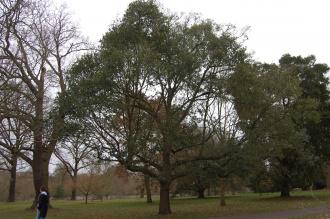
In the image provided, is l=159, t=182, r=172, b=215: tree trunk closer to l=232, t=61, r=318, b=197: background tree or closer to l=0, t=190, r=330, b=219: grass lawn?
l=0, t=190, r=330, b=219: grass lawn

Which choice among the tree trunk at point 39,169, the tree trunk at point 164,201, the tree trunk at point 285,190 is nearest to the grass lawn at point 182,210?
the tree trunk at point 164,201

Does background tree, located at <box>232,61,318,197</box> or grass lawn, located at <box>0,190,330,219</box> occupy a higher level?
background tree, located at <box>232,61,318,197</box>

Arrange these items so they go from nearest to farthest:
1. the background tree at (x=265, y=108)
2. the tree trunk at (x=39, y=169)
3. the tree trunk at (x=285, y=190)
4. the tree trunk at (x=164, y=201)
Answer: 1. the background tree at (x=265, y=108)
2. the tree trunk at (x=164, y=201)
3. the tree trunk at (x=39, y=169)
4. the tree trunk at (x=285, y=190)

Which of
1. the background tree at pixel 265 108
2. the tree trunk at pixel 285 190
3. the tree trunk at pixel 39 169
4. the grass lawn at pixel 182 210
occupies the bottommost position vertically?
the grass lawn at pixel 182 210

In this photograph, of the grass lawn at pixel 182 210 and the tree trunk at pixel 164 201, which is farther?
the tree trunk at pixel 164 201

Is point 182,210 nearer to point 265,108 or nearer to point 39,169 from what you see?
point 265,108

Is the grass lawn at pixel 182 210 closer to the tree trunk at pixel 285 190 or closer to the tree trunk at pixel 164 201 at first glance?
the tree trunk at pixel 164 201

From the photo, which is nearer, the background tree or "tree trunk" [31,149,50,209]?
the background tree

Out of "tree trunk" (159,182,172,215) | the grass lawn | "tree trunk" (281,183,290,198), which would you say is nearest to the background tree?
the grass lawn

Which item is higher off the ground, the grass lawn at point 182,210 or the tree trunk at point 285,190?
the tree trunk at point 285,190

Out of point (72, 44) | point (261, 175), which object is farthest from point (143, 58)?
point (261, 175)

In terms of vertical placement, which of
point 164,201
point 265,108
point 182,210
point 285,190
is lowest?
point 182,210

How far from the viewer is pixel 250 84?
1033 inches

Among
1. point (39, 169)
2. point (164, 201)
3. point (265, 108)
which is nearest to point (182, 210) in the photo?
point (164, 201)
